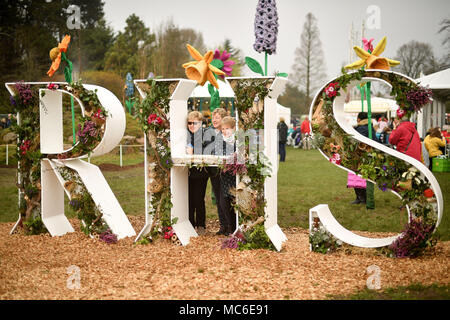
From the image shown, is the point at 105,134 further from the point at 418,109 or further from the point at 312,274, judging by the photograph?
the point at 418,109

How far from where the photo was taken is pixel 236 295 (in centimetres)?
462

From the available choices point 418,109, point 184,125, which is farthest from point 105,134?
point 418,109

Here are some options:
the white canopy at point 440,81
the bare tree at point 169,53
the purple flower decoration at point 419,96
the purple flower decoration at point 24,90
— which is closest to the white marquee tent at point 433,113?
the white canopy at point 440,81

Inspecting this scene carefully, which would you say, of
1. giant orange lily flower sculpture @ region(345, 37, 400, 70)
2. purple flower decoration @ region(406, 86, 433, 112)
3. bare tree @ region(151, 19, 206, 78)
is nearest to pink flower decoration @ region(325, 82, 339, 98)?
giant orange lily flower sculpture @ region(345, 37, 400, 70)

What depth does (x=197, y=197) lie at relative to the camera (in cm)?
743

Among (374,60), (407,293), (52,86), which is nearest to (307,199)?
(374,60)

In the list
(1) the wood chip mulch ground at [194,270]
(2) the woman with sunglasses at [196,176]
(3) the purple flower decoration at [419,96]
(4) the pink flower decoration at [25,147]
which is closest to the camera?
(1) the wood chip mulch ground at [194,270]

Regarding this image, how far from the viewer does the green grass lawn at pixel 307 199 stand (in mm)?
8430

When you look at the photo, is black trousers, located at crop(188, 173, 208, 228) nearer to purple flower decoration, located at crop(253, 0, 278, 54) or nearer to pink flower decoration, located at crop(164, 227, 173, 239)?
pink flower decoration, located at crop(164, 227, 173, 239)

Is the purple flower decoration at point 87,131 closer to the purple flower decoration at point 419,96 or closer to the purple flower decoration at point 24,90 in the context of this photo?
the purple flower decoration at point 24,90

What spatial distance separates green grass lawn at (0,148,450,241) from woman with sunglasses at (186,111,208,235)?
147cm

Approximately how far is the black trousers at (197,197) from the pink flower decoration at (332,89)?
2112 millimetres

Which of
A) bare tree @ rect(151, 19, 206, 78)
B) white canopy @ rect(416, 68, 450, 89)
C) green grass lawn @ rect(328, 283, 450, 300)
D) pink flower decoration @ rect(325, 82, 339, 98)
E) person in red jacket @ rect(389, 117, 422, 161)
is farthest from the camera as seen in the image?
bare tree @ rect(151, 19, 206, 78)

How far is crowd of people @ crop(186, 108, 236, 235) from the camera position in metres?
6.71
